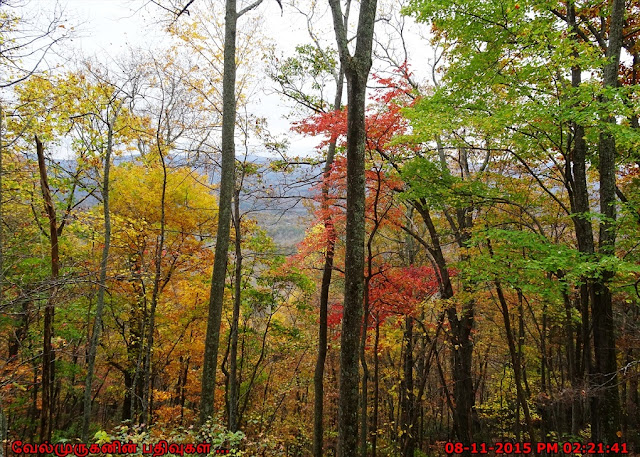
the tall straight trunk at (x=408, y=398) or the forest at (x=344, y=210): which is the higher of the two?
the forest at (x=344, y=210)

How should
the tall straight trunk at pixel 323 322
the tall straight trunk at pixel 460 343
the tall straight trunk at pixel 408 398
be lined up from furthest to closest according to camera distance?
the tall straight trunk at pixel 408 398, the tall straight trunk at pixel 460 343, the tall straight trunk at pixel 323 322

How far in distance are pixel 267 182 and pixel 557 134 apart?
660 centimetres

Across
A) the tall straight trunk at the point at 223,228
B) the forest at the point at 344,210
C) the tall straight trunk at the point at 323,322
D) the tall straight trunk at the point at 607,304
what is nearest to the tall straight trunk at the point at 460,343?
the forest at the point at 344,210

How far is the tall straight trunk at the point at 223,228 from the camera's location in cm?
627

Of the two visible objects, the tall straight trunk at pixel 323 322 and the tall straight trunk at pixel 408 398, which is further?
the tall straight trunk at pixel 408 398

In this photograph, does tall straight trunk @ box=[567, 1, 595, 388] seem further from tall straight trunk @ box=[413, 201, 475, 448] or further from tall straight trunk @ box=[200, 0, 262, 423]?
tall straight trunk @ box=[200, 0, 262, 423]

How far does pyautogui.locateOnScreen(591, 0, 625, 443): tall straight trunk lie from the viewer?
6371mm

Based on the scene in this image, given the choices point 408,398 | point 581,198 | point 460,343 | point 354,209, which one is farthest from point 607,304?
point 408,398

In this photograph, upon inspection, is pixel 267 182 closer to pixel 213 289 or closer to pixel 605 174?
pixel 213 289

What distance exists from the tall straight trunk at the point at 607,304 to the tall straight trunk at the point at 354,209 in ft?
15.8

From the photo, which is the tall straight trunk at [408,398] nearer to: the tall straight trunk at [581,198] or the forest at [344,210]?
the forest at [344,210]

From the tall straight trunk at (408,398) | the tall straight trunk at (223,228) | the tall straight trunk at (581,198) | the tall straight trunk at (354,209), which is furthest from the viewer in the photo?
the tall straight trunk at (408,398)

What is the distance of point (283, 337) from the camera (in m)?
13.0

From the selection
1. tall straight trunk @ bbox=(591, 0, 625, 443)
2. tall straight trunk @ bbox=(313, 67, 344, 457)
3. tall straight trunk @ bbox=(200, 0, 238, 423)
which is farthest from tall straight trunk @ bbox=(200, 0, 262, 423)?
tall straight trunk @ bbox=(591, 0, 625, 443)
